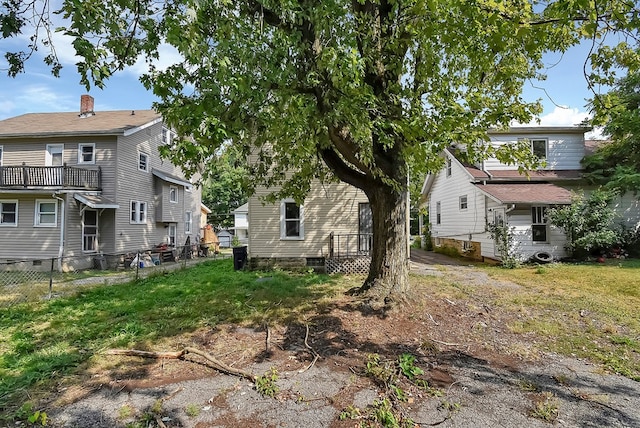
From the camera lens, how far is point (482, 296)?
831 centimetres

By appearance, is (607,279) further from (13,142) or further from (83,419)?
(13,142)

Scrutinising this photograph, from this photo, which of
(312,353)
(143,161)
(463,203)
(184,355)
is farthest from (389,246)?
(143,161)

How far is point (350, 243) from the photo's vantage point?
13203mm

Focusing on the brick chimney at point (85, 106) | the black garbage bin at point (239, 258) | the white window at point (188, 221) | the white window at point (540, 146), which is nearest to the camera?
the black garbage bin at point (239, 258)

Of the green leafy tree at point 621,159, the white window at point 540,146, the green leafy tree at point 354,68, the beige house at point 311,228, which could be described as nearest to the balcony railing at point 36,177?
the beige house at point 311,228

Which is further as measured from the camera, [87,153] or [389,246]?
[87,153]

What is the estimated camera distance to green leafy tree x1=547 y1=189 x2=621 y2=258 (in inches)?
525

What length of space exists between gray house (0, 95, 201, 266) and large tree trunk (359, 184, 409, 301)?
41.6 ft

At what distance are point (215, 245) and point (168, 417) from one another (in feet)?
74.2

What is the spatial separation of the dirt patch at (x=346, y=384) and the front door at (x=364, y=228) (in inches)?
277

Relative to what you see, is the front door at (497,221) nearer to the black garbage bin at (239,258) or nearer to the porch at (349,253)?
the porch at (349,253)

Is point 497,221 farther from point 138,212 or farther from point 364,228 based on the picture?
point 138,212

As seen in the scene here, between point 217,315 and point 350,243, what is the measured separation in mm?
7199

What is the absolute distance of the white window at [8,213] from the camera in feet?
51.5
